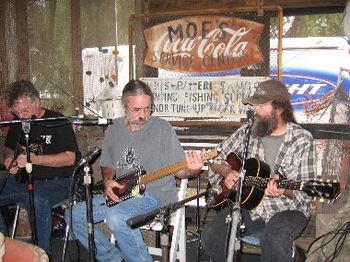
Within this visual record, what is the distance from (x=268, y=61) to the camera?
16.1 feet

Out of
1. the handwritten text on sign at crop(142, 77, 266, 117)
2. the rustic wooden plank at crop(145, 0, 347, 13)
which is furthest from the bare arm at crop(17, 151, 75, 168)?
the rustic wooden plank at crop(145, 0, 347, 13)

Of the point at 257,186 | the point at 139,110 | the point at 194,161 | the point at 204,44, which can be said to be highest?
the point at 204,44

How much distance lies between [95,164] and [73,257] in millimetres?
1330

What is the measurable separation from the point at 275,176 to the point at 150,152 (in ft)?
3.94

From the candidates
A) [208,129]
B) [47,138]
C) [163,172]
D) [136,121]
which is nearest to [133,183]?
[163,172]

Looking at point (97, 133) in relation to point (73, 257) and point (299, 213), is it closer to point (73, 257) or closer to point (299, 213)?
point (73, 257)

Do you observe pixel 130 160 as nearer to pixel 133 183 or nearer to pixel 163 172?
pixel 133 183

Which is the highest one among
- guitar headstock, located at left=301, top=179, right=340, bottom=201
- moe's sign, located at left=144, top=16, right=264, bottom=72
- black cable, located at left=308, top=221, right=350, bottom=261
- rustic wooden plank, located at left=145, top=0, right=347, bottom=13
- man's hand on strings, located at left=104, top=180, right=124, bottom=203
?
rustic wooden plank, located at left=145, top=0, right=347, bottom=13

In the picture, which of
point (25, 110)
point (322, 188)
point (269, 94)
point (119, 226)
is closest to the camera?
point (322, 188)

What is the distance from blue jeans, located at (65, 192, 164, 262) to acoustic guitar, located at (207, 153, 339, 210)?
613mm

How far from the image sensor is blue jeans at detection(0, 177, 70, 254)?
410cm

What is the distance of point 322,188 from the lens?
9.41 ft

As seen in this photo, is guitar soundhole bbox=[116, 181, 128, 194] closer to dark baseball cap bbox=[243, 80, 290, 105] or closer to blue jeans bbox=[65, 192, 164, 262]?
blue jeans bbox=[65, 192, 164, 262]

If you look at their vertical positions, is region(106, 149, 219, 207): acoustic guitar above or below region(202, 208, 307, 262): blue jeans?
above
